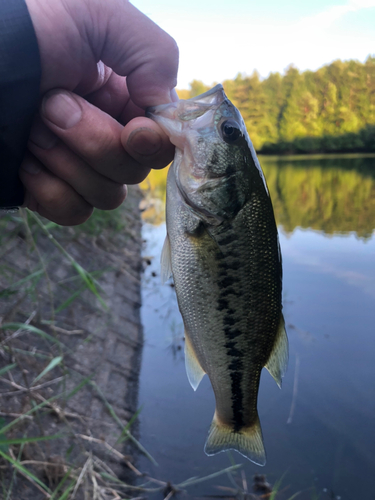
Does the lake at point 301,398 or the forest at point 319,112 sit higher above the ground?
the forest at point 319,112

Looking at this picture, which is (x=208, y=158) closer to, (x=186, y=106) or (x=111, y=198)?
(x=186, y=106)

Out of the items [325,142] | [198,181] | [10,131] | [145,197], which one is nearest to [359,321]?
[198,181]

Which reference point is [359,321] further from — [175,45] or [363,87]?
[363,87]

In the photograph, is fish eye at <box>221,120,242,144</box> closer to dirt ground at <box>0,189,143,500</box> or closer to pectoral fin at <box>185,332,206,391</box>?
pectoral fin at <box>185,332,206,391</box>

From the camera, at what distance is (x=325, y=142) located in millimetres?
66062

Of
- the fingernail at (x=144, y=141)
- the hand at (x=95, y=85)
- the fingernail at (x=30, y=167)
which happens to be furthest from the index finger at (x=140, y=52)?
the fingernail at (x=30, y=167)

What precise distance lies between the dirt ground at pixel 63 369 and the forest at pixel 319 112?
60357 mm

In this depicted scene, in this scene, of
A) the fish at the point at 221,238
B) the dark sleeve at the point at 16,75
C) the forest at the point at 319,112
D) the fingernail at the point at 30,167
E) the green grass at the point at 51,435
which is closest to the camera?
the dark sleeve at the point at 16,75

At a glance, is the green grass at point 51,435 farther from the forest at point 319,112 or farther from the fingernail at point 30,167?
the forest at point 319,112

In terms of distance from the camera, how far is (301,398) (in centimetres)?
589

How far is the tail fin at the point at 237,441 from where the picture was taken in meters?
2.16

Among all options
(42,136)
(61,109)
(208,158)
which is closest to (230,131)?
(208,158)

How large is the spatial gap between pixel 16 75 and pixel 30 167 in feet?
2.25

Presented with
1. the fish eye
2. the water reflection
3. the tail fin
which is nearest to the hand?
the fish eye
